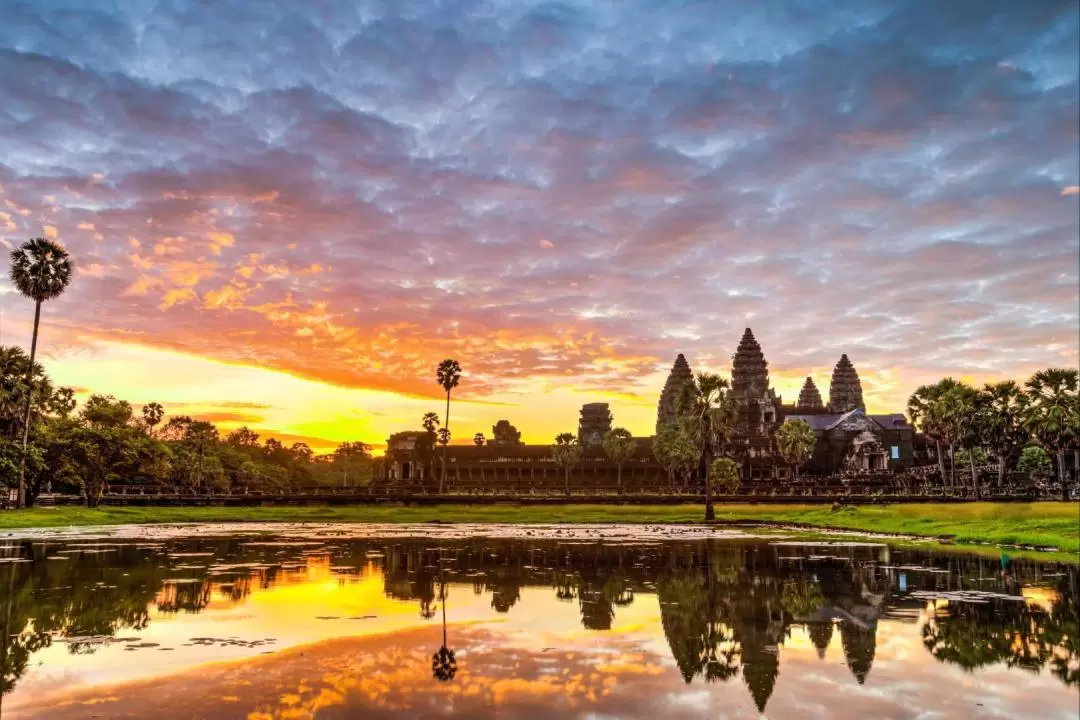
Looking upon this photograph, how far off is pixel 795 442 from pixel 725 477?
20.3 metres

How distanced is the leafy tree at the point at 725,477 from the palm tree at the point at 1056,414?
2437cm

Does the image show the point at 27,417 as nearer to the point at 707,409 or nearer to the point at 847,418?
the point at 707,409

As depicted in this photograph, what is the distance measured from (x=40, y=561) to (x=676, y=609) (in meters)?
18.8

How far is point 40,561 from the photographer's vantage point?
23.3m

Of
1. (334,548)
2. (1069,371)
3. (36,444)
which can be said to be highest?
(1069,371)

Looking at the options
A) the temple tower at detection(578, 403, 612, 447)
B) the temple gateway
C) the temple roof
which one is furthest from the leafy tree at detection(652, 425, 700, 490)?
the temple tower at detection(578, 403, 612, 447)

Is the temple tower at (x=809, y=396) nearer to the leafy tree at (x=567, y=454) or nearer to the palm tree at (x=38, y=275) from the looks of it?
the leafy tree at (x=567, y=454)

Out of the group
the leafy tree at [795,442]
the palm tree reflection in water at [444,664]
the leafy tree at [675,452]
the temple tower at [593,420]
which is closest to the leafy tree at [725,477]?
the leafy tree at [675,452]

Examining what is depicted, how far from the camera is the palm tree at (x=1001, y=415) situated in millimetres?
73375

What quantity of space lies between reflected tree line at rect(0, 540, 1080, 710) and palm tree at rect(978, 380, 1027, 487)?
52815mm

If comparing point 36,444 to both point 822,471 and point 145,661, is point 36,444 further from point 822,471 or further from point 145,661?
point 822,471

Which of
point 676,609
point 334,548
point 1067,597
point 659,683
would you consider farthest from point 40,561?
point 1067,597

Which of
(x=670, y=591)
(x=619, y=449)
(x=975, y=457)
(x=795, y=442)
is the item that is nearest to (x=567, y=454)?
(x=619, y=449)

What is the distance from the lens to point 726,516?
55625 mm
